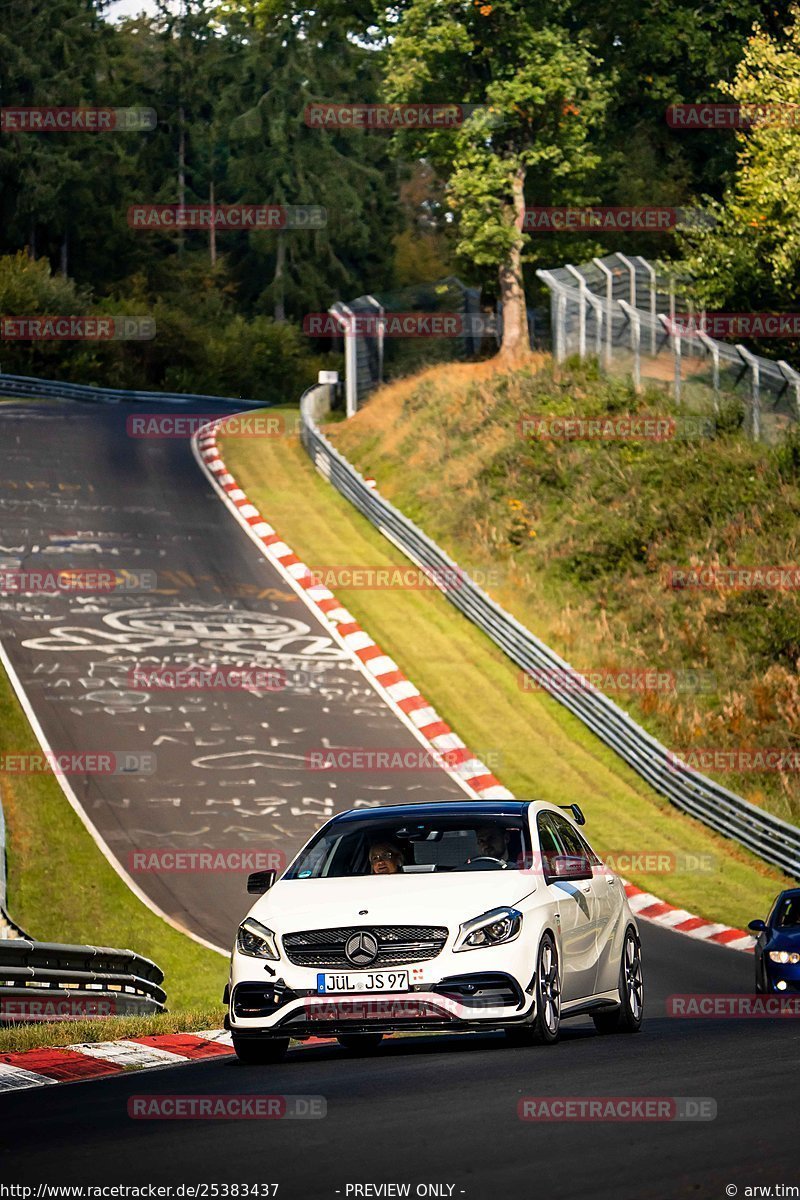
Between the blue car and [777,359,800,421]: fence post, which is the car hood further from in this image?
[777,359,800,421]: fence post

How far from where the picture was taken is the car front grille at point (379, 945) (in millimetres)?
10234

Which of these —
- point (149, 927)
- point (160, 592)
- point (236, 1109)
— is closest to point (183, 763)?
point (149, 927)

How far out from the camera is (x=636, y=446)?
38.6m

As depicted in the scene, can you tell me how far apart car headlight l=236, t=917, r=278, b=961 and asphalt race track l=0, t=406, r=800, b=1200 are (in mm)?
Answer: 667

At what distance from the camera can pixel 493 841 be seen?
1136 centimetres

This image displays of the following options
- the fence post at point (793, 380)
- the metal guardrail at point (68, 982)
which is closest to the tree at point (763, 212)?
the fence post at point (793, 380)

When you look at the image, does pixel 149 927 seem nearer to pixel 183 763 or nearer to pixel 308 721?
pixel 183 763

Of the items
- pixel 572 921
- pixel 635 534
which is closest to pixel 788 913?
pixel 572 921

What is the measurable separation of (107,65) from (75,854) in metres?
69.3

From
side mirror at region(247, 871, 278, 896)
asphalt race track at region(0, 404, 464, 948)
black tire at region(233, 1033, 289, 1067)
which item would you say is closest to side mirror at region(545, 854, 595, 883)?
side mirror at region(247, 871, 278, 896)

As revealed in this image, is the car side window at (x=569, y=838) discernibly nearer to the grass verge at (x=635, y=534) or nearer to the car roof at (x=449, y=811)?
the car roof at (x=449, y=811)

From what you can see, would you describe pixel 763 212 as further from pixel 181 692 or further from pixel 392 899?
pixel 392 899

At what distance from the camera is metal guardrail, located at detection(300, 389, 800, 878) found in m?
25.2

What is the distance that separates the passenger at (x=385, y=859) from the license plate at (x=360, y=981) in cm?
102
